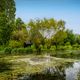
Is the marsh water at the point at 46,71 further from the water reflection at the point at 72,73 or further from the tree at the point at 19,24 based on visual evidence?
the tree at the point at 19,24

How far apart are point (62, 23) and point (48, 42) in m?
5.27

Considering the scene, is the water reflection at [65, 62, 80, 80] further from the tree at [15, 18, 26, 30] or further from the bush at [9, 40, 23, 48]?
the tree at [15, 18, 26, 30]

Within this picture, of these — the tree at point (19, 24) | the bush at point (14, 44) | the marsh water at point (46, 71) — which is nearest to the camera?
the marsh water at point (46, 71)

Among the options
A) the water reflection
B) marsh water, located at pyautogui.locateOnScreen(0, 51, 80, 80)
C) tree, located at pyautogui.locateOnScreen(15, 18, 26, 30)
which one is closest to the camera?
the water reflection

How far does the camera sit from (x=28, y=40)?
5056cm

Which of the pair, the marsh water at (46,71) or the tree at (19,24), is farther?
the tree at (19,24)

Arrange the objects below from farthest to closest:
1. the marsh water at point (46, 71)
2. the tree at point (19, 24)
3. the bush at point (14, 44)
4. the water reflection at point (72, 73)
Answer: the tree at point (19, 24) → the bush at point (14, 44) → the marsh water at point (46, 71) → the water reflection at point (72, 73)

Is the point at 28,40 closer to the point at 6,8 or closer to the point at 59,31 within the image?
the point at 59,31

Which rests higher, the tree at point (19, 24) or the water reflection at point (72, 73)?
the tree at point (19, 24)

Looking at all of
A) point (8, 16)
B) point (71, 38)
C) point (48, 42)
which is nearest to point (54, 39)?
point (48, 42)

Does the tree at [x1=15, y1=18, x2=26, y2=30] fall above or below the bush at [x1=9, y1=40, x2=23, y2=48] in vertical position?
above

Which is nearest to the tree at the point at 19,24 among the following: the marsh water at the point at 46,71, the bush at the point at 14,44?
the bush at the point at 14,44

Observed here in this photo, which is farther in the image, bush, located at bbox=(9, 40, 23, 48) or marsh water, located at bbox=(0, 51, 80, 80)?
bush, located at bbox=(9, 40, 23, 48)

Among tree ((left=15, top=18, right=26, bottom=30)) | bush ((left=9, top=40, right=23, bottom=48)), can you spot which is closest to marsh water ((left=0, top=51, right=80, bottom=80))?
bush ((left=9, top=40, right=23, bottom=48))
